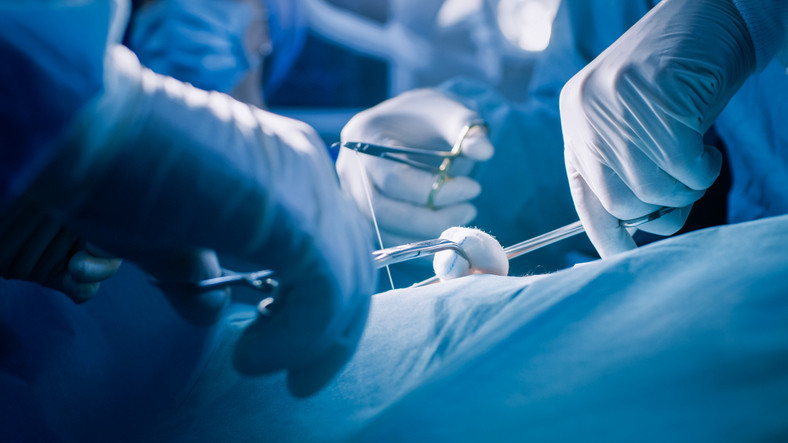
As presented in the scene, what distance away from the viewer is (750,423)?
1.53 ft

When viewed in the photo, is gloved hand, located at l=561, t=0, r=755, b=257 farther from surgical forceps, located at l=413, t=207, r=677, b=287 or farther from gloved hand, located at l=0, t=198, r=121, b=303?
gloved hand, located at l=0, t=198, r=121, b=303

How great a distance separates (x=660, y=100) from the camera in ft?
2.87

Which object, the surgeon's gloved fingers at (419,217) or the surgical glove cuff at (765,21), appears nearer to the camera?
the surgical glove cuff at (765,21)

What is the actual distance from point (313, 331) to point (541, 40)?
2661 millimetres

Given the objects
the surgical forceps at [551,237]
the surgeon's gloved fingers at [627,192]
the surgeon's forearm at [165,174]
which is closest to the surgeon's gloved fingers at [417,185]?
the surgical forceps at [551,237]

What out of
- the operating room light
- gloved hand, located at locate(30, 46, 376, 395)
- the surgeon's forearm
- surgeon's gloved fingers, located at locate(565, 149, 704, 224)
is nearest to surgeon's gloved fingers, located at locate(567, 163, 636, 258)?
surgeon's gloved fingers, located at locate(565, 149, 704, 224)

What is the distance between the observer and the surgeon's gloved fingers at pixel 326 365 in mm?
614

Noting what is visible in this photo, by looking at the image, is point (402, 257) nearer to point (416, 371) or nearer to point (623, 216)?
point (416, 371)

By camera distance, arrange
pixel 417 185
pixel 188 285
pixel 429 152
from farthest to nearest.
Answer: pixel 417 185, pixel 429 152, pixel 188 285

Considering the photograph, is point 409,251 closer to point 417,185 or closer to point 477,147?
point 477,147

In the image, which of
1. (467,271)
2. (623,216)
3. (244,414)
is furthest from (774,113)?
(244,414)

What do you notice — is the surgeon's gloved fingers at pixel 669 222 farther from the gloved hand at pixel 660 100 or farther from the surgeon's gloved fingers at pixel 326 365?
the surgeon's gloved fingers at pixel 326 365

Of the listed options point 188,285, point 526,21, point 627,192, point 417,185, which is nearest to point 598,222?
point 627,192

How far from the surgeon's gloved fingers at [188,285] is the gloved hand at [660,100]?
31.8 inches
